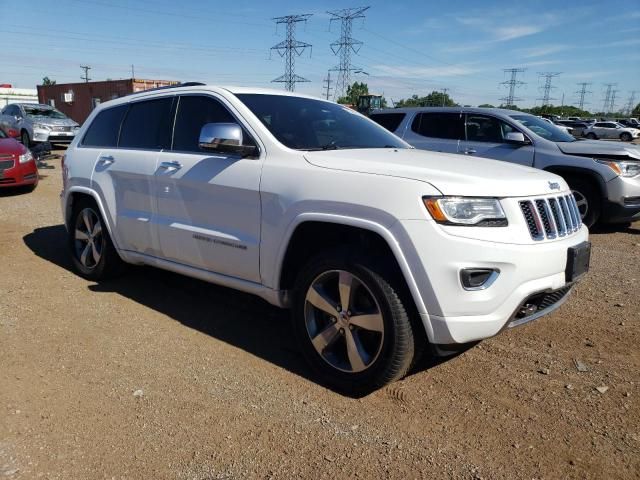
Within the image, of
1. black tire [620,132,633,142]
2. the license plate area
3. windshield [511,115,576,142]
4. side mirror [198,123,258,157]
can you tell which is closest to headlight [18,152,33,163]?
side mirror [198,123,258,157]

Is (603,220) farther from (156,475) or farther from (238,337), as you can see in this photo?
(156,475)

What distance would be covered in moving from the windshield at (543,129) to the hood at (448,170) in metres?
5.39

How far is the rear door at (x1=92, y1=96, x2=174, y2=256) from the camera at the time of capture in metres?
4.34

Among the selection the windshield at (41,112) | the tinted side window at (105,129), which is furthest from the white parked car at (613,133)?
the tinted side window at (105,129)

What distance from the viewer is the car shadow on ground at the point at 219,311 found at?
12.3ft

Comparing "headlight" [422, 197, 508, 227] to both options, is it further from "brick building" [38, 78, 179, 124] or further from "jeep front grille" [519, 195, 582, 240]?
"brick building" [38, 78, 179, 124]

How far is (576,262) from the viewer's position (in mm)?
3109

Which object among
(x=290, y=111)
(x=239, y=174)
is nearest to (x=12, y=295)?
(x=239, y=174)

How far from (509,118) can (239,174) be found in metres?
6.13

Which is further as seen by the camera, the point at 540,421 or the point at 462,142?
the point at 462,142

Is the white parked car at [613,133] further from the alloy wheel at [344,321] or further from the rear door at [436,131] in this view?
the alloy wheel at [344,321]

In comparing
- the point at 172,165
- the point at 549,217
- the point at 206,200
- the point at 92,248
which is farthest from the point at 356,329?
the point at 92,248

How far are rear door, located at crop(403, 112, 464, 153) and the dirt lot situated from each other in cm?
451

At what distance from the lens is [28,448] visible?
2.66 metres
